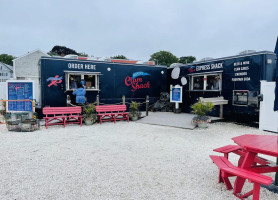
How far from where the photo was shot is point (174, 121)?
8.84 meters

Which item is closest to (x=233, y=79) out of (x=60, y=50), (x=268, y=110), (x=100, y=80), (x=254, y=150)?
(x=268, y=110)

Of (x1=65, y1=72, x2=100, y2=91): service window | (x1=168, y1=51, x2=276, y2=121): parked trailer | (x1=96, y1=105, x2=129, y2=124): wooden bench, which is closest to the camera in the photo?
(x1=168, y1=51, x2=276, y2=121): parked trailer

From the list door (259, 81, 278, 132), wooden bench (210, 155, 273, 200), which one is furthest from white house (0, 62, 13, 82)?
wooden bench (210, 155, 273, 200)

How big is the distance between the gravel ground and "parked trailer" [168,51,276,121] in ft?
7.17

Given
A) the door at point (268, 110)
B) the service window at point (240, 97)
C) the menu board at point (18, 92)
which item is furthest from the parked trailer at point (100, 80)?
the door at point (268, 110)

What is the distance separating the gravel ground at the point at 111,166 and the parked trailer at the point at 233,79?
2186mm

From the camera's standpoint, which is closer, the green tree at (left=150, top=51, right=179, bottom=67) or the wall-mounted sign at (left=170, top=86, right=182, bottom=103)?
the wall-mounted sign at (left=170, top=86, right=182, bottom=103)

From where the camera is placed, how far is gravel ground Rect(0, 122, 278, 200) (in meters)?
2.98

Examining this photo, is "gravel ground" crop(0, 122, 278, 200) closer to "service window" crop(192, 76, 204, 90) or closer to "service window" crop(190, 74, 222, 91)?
"service window" crop(190, 74, 222, 91)

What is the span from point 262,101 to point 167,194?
6.13m

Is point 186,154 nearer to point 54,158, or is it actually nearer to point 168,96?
point 54,158

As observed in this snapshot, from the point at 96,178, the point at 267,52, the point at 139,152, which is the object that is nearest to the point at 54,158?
the point at 96,178

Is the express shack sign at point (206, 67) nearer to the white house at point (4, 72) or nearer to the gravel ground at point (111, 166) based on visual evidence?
the gravel ground at point (111, 166)

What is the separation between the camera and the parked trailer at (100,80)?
9461 millimetres
